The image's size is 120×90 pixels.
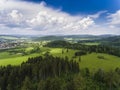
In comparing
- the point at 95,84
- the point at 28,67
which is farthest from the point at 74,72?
the point at 28,67

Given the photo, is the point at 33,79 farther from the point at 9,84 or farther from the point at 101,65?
the point at 101,65

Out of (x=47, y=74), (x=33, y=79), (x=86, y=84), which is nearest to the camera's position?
(x=86, y=84)

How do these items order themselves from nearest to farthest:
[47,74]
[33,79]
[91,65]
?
[33,79] → [47,74] → [91,65]

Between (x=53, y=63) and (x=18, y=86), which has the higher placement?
(x=53, y=63)

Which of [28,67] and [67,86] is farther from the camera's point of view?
[28,67]

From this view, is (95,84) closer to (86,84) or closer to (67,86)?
(86,84)

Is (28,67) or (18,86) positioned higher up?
(28,67)

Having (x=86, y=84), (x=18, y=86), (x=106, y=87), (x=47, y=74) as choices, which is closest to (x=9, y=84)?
(x=18, y=86)

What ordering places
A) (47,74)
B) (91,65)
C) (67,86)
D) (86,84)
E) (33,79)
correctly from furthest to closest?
(91,65) → (47,74) → (33,79) → (86,84) → (67,86)

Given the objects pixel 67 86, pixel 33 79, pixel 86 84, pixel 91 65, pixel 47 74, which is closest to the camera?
pixel 67 86
